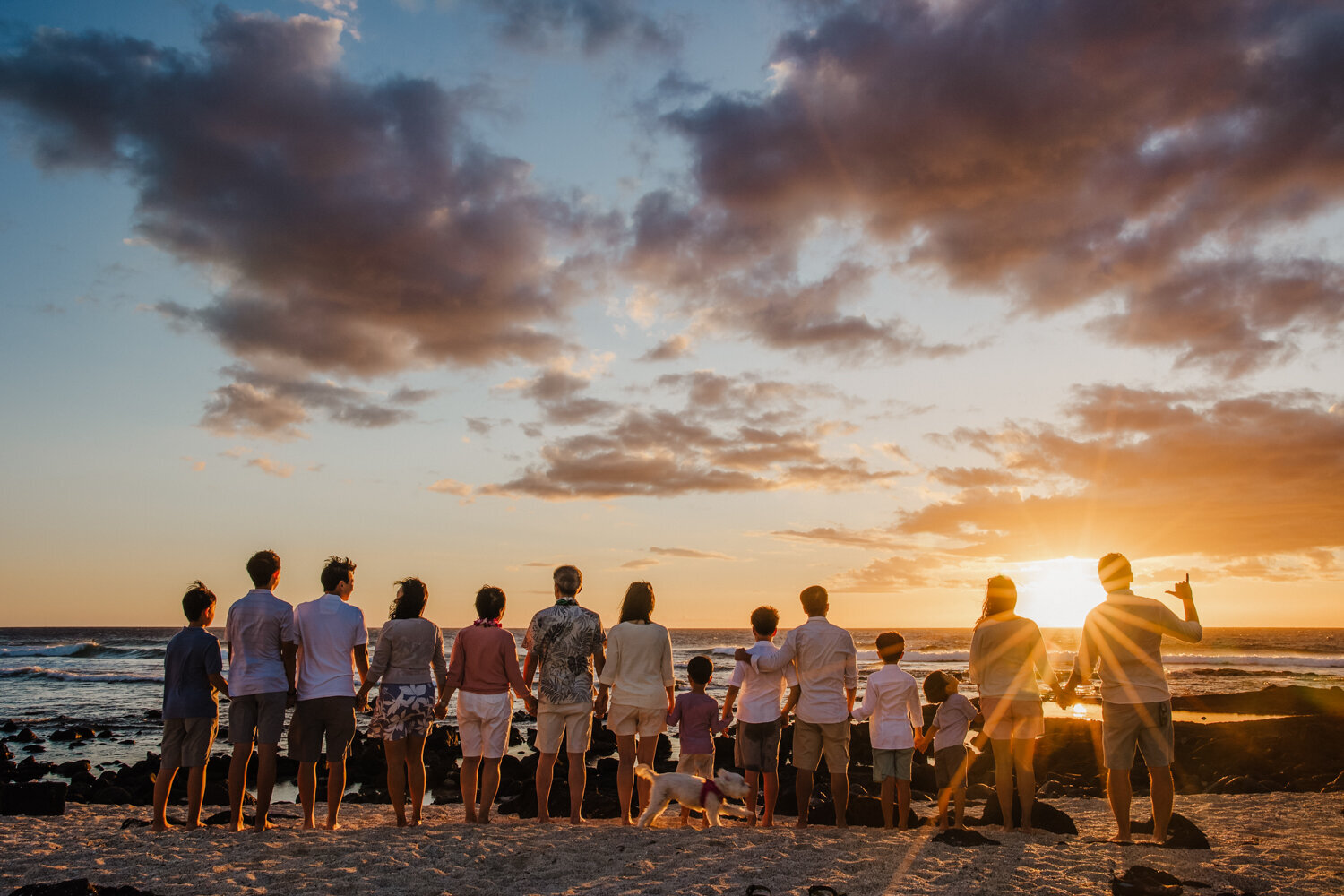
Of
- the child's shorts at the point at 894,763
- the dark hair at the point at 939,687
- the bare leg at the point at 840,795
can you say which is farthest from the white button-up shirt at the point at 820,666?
the dark hair at the point at 939,687

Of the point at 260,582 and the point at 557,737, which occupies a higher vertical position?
the point at 260,582

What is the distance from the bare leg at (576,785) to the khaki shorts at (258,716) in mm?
2554

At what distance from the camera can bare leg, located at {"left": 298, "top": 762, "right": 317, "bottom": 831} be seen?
22.4ft

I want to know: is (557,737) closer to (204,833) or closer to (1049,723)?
(204,833)

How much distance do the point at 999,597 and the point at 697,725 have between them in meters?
3.11

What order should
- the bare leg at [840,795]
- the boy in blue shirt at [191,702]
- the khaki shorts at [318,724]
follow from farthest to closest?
the bare leg at [840,795], the boy in blue shirt at [191,702], the khaki shorts at [318,724]

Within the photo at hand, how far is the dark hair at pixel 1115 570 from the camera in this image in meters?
6.77

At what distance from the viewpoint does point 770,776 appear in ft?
24.3

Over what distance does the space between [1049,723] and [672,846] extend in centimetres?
1213

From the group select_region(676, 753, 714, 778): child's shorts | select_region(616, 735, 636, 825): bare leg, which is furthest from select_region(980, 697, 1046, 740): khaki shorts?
select_region(616, 735, 636, 825): bare leg

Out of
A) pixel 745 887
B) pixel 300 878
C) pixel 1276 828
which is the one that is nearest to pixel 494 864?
pixel 300 878

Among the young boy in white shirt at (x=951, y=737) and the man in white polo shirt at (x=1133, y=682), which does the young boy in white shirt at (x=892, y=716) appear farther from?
the man in white polo shirt at (x=1133, y=682)

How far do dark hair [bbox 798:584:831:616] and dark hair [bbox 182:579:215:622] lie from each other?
5.31m

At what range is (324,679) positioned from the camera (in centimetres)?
672
